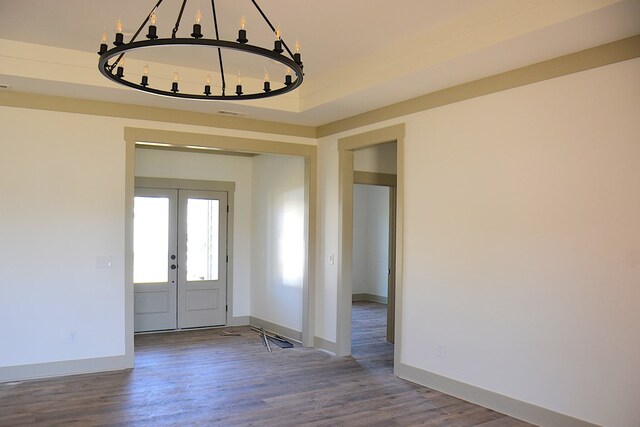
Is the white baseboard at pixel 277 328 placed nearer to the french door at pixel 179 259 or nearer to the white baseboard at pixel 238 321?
the white baseboard at pixel 238 321

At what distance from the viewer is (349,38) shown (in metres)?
4.32

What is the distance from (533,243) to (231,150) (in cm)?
371

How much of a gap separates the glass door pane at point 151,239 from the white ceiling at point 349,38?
238 cm

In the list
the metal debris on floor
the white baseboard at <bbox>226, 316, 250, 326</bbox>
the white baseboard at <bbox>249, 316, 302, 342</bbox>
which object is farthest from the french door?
the metal debris on floor

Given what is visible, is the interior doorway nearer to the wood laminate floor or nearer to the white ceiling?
the wood laminate floor

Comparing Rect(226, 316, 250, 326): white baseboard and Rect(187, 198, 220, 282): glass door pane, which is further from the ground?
Rect(187, 198, 220, 282): glass door pane

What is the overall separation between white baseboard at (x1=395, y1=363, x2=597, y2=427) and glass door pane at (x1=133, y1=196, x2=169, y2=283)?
4.05 meters

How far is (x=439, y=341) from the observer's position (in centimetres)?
483

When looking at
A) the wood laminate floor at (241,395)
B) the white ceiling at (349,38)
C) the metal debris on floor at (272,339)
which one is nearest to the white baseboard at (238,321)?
the metal debris on floor at (272,339)

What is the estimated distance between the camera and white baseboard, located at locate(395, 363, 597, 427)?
149 inches

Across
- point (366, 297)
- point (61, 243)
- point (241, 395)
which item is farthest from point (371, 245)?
point (61, 243)

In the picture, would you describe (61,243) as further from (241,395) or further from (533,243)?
(533,243)

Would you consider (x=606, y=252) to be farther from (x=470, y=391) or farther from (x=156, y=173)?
(x=156, y=173)

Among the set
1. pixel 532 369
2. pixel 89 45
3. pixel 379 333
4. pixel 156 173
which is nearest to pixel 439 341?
pixel 532 369
